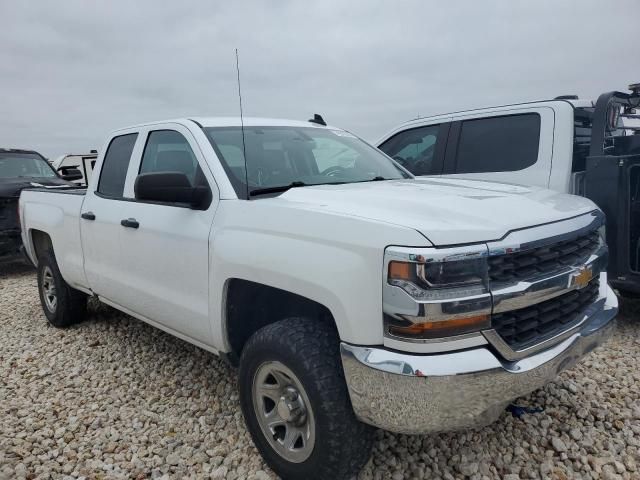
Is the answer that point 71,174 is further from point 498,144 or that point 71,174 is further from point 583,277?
point 583,277

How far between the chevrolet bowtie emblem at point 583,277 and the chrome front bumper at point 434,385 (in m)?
0.41

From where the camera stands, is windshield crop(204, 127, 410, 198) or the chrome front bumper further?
windshield crop(204, 127, 410, 198)

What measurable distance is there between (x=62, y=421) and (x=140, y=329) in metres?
1.56

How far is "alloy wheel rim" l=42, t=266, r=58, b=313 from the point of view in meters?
4.77

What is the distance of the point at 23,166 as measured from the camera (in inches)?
339

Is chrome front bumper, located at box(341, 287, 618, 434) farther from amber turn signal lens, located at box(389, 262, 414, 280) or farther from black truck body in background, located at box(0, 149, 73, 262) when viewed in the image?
black truck body in background, located at box(0, 149, 73, 262)

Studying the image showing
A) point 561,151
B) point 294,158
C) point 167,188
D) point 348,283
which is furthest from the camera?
point 561,151

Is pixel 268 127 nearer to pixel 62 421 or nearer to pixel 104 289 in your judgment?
pixel 104 289

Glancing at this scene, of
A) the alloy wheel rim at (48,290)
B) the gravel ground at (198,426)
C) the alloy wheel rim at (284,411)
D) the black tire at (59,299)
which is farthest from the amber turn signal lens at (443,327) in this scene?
the alloy wheel rim at (48,290)

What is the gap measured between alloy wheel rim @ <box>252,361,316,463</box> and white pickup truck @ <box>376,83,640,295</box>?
2.95 m

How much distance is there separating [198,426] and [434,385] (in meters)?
1.72

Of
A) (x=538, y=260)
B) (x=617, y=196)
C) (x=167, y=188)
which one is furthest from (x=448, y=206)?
(x=617, y=196)

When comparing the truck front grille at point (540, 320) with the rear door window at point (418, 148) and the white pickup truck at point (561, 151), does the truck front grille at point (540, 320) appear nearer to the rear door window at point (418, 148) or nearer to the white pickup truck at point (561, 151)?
the white pickup truck at point (561, 151)

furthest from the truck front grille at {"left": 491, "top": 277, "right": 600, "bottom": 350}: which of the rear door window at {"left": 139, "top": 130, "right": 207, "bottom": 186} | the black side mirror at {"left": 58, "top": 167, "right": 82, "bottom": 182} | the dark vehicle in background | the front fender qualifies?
the black side mirror at {"left": 58, "top": 167, "right": 82, "bottom": 182}
